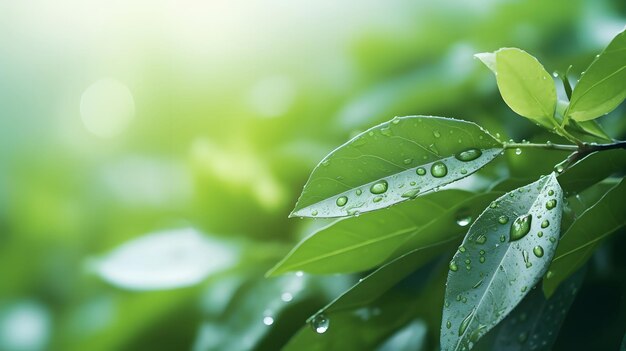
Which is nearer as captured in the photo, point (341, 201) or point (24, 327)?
point (341, 201)

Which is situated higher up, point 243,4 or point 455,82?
point 243,4

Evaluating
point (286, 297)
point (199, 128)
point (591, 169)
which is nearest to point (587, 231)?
point (591, 169)

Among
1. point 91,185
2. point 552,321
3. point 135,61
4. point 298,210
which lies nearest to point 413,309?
point 552,321

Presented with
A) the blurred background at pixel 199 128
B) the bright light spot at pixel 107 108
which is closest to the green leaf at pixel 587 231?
the blurred background at pixel 199 128

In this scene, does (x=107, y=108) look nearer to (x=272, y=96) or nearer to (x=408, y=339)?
(x=272, y=96)

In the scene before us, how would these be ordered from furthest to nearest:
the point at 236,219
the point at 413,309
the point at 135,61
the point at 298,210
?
the point at 135,61, the point at 236,219, the point at 413,309, the point at 298,210

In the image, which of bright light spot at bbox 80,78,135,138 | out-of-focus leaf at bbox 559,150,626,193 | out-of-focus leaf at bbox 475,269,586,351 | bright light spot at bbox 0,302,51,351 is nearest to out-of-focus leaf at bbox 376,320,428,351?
out-of-focus leaf at bbox 475,269,586,351

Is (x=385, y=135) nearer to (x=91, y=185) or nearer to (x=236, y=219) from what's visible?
(x=236, y=219)
